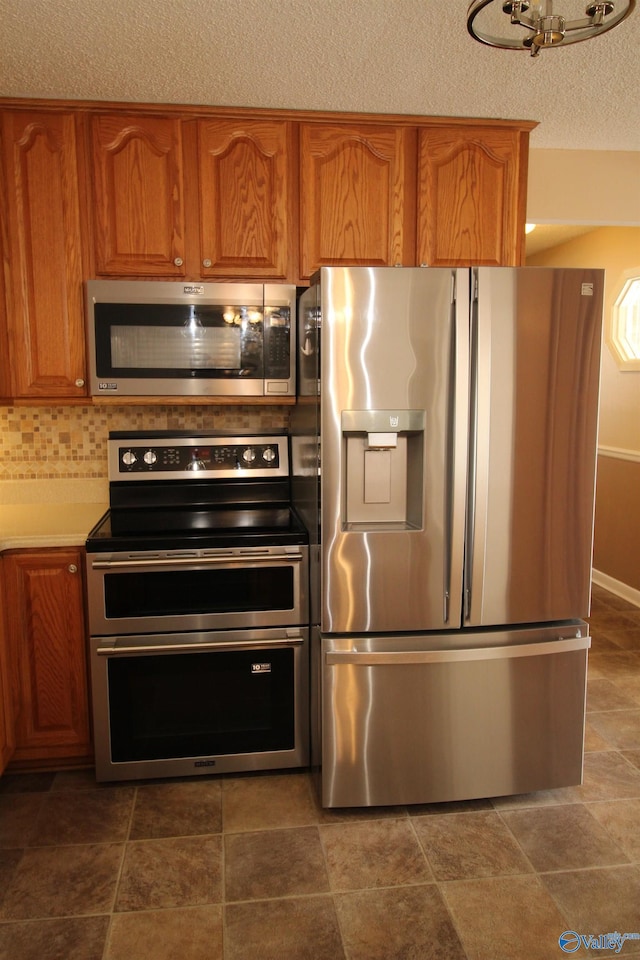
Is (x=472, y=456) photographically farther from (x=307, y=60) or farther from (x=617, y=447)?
(x=617, y=447)

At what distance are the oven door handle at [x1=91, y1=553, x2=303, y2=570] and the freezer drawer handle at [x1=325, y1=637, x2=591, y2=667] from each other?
1.24 ft

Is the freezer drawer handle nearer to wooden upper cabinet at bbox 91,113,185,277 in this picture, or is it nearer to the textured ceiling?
wooden upper cabinet at bbox 91,113,185,277

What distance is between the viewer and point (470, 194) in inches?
108

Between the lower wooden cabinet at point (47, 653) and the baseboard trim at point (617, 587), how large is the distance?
3.17 m

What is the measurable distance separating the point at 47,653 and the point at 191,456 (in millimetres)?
928

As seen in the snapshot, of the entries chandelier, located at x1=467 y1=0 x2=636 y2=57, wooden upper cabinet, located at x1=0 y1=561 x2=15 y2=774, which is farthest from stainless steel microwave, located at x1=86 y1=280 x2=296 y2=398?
chandelier, located at x1=467 y1=0 x2=636 y2=57

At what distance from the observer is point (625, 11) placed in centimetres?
134

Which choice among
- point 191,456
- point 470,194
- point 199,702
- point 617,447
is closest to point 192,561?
point 199,702

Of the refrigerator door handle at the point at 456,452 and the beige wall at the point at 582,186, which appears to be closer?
the refrigerator door handle at the point at 456,452

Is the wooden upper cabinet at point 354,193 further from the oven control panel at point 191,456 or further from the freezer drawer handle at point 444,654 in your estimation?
the freezer drawer handle at point 444,654

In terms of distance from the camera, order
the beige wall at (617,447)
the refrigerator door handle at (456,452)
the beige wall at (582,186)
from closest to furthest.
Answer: the refrigerator door handle at (456,452) < the beige wall at (582,186) < the beige wall at (617,447)

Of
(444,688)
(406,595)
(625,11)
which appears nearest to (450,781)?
(444,688)

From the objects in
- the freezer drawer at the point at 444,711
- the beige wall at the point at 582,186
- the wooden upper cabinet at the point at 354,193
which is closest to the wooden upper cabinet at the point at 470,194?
the wooden upper cabinet at the point at 354,193

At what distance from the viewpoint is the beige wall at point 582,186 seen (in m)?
3.24
